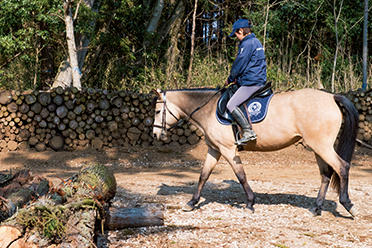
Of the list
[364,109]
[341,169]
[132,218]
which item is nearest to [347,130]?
[341,169]

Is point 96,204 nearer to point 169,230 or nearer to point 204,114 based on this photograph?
point 169,230

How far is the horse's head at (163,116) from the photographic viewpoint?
18.9ft

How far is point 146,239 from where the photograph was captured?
4348 mm

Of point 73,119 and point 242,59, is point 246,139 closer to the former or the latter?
point 242,59

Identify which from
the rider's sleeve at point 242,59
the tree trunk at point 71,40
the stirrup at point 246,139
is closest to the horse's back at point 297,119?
the stirrup at point 246,139

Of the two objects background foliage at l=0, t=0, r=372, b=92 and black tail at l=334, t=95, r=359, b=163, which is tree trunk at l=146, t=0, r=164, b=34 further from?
black tail at l=334, t=95, r=359, b=163

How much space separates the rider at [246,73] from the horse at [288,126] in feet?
0.62

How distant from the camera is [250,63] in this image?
544 centimetres

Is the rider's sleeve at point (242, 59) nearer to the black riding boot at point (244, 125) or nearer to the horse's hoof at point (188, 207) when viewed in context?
the black riding boot at point (244, 125)

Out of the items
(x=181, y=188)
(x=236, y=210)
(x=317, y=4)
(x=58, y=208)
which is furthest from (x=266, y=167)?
(x=317, y=4)

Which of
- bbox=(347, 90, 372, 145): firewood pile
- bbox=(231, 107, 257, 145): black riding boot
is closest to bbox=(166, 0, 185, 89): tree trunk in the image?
bbox=(347, 90, 372, 145): firewood pile

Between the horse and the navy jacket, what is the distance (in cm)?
38

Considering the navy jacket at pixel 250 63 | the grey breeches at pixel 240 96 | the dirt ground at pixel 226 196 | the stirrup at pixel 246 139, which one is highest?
the navy jacket at pixel 250 63

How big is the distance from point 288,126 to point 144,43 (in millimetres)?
10421
